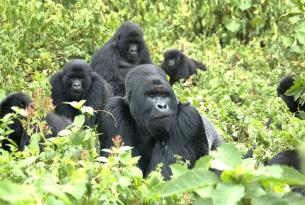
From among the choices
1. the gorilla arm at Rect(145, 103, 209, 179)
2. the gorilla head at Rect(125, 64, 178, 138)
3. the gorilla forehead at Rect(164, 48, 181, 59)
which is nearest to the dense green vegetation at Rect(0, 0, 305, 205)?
the gorilla forehead at Rect(164, 48, 181, 59)

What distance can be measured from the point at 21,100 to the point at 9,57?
2.92 m

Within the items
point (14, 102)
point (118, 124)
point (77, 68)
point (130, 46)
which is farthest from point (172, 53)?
point (118, 124)

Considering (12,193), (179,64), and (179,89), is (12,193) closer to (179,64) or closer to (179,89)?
(179,89)

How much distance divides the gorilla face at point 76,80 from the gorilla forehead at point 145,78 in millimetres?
3055

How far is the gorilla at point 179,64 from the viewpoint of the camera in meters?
13.7

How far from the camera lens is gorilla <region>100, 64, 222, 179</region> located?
20.4ft

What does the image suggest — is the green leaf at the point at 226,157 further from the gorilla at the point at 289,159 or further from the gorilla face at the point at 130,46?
the gorilla face at the point at 130,46

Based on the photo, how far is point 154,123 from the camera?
6.20 m

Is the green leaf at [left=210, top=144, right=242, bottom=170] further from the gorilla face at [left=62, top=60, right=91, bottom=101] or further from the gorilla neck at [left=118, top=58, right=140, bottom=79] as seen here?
the gorilla neck at [left=118, top=58, right=140, bottom=79]

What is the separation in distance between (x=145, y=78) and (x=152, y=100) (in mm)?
173

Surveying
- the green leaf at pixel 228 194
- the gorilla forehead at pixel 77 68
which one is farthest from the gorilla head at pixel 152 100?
the gorilla forehead at pixel 77 68

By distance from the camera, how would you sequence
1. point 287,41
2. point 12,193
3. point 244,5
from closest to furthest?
point 12,193
point 287,41
point 244,5

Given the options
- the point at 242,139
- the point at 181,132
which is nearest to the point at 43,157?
the point at 181,132

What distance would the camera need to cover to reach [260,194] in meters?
3.30
